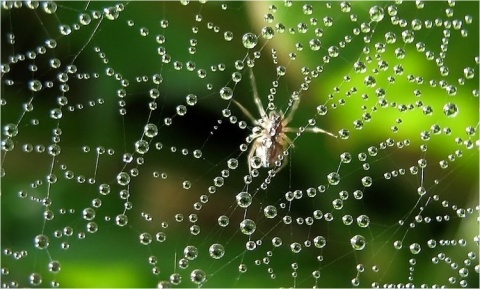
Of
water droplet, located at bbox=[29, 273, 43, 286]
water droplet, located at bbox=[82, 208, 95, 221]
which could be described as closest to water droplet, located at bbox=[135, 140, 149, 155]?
water droplet, located at bbox=[82, 208, 95, 221]

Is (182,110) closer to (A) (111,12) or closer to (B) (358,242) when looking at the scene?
(A) (111,12)

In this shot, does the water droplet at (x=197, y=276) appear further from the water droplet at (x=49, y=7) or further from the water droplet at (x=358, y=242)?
the water droplet at (x=49, y=7)

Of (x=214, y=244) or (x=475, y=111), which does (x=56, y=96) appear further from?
(x=475, y=111)

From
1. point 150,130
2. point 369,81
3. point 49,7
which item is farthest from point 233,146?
point 49,7

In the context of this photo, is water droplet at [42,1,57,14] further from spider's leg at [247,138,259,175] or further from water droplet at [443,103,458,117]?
water droplet at [443,103,458,117]

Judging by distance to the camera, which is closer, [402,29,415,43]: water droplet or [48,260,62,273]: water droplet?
[48,260,62,273]: water droplet

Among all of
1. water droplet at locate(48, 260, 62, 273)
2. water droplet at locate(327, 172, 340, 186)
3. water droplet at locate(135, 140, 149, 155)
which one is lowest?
water droplet at locate(48, 260, 62, 273)
